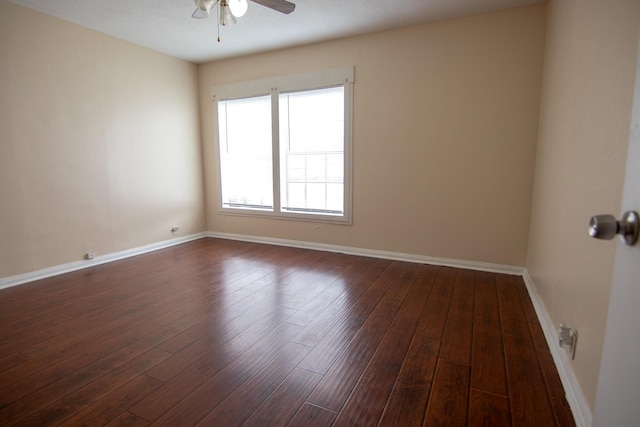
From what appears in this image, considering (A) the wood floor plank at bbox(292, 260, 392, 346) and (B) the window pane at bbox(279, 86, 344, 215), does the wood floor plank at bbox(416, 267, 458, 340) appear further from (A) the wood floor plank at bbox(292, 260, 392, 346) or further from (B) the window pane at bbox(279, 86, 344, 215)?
(B) the window pane at bbox(279, 86, 344, 215)

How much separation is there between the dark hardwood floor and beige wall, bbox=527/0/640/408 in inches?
16.2

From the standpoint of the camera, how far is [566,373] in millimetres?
1719

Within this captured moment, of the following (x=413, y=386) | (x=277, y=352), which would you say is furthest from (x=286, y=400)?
(x=413, y=386)

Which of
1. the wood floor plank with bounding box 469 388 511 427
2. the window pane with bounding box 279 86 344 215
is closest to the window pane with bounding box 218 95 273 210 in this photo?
the window pane with bounding box 279 86 344 215

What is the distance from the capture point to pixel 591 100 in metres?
1.68

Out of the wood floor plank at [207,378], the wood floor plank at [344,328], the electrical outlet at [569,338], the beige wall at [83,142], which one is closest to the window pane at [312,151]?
the wood floor plank at [344,328]

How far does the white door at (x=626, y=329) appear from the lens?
60 centimetres

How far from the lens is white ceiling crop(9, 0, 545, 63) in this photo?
124 inches

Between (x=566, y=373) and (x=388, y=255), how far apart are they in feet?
7.99

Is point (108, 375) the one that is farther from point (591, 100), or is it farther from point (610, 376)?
point (591, 100)

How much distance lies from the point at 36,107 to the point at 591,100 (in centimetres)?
463

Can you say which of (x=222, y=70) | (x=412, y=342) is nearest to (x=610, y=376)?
(x=412, y=342)

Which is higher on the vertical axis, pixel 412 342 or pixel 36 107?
pixel 36 107

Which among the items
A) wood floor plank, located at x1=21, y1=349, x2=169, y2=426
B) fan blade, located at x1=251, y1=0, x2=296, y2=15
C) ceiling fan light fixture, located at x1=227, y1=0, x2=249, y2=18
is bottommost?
wood floor plank, located at x1=21, y1=349, x2=169, y2=426
